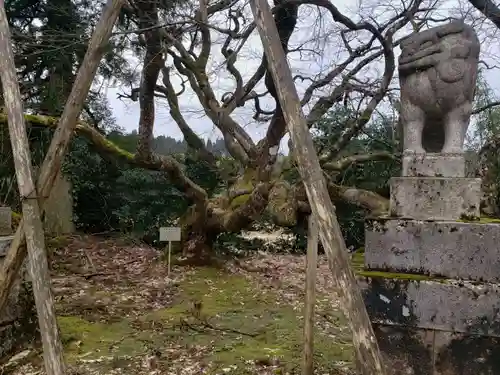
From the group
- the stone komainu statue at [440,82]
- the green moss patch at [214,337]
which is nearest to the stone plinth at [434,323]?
the green moss patch at [214,337]

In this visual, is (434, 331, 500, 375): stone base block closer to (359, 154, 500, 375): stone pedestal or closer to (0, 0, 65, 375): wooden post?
(359, 154, 500, 375): stone pedestal

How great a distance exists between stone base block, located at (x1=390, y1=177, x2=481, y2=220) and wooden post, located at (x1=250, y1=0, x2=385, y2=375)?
1094 mm

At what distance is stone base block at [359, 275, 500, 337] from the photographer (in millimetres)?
3035

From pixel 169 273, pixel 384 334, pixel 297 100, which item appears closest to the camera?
pixel 297 100

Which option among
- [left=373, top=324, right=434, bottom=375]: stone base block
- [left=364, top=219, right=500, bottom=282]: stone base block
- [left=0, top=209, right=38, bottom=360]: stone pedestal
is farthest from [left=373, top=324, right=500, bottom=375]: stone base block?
[left=0, top=209, right=38, bottom=360]: stone pedestal

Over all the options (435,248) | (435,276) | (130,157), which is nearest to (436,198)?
(435,248)

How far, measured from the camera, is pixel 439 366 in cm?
312

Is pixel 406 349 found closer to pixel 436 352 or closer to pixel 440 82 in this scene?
pixel 436 352

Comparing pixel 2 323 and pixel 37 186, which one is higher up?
pixel 37 186

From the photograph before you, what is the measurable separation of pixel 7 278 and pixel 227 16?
5.75 metres

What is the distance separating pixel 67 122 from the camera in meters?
3.15

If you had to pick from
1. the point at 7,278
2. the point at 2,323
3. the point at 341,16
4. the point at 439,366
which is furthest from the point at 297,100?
the point at 341,16

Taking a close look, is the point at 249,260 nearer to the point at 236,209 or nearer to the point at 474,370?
the point at 236,209

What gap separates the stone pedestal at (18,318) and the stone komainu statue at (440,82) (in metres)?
3.44
